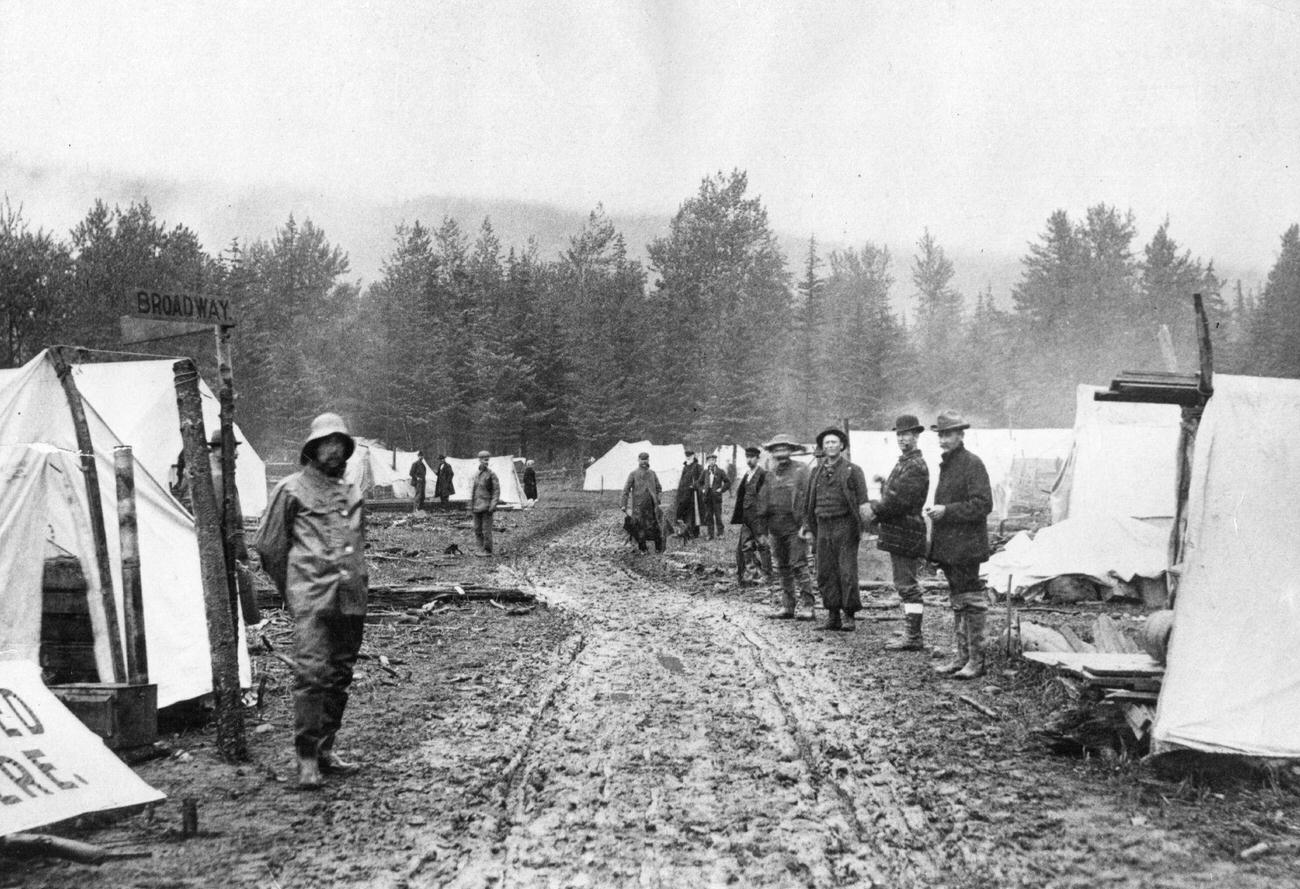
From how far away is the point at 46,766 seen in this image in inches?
171

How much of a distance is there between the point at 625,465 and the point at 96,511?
3637cm

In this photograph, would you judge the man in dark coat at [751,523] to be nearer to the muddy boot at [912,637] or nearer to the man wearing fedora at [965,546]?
the muddy boot at [912,637]

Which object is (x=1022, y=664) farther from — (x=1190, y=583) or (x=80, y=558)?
(x=80, y=558)

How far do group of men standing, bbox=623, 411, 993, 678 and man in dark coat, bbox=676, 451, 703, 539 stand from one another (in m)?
5.54

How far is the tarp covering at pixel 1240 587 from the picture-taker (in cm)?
484

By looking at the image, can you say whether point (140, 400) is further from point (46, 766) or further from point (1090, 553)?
point (1090, 553)

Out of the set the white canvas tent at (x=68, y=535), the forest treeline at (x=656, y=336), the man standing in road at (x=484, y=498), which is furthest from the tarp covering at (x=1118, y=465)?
the forest treeline at (x=656, y=336)

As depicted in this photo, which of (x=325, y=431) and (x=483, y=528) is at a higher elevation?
(x=325, y=431)

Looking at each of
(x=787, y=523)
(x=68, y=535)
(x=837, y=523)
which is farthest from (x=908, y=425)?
(x=68, y=535)

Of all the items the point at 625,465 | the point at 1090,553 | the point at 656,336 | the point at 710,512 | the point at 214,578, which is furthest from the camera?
the point at 656,336

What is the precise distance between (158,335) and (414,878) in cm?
297

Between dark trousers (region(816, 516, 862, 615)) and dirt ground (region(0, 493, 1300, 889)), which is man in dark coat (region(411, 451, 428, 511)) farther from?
dirt ground (region(0, 493, 1300, 889))

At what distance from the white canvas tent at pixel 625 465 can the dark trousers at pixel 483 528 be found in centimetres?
2358

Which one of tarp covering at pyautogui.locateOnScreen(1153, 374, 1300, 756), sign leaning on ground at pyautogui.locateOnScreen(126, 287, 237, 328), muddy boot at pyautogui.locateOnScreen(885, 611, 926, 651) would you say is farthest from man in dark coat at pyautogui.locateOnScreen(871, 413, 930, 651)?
sign leaning on ground at pyautogui.locateOnScreen(126, 287, 237, 328)
